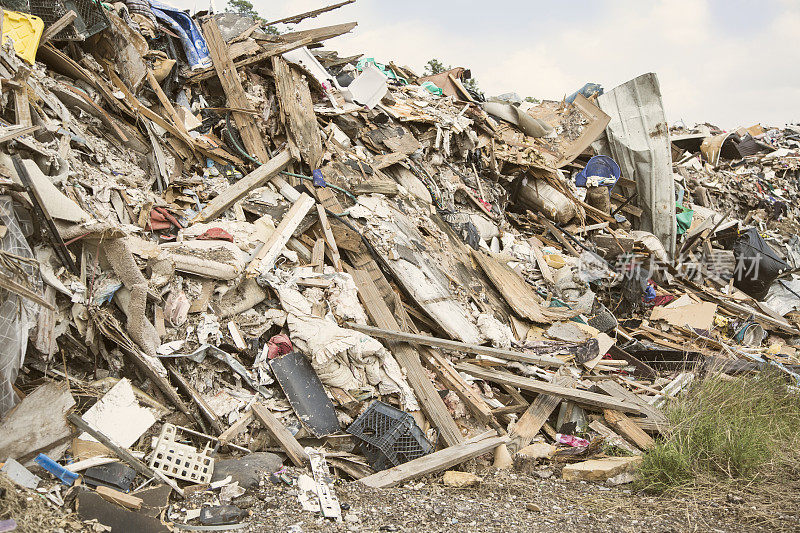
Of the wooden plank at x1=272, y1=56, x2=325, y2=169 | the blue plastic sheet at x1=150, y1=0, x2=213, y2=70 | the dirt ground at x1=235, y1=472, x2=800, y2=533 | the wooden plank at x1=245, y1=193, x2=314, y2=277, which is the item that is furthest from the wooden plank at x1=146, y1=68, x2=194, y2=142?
the dirt ground at x1=235, y1=472, x2=800, y2=533

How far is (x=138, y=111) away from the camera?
5773mm

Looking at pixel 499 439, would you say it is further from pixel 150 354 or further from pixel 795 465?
pixel 150 354

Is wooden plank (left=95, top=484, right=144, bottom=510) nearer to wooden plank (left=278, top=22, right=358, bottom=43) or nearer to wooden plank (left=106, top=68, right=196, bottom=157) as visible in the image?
wooden plank (left=106, top=68, right=196, bottom=157)

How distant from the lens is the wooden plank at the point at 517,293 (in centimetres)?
625

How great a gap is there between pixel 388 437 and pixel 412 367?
903 millimetres

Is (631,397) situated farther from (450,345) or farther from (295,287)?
(295,287)

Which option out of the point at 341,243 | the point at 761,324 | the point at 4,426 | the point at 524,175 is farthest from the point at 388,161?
the point at 761,324

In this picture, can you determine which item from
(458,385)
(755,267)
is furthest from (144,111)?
(755,267)

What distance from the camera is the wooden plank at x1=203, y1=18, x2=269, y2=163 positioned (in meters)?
6.30

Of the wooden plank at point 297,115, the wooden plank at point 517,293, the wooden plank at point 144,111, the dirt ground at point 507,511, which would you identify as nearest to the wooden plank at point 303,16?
the wooden plank at point 297,115

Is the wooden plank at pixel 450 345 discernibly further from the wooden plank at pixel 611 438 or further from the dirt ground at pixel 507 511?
the dirt ground at pixel 507 511

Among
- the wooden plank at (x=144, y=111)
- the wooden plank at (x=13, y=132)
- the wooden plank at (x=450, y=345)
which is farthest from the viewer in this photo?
the wooden plank at (x=144, y=111)

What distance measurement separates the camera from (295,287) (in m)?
4.79

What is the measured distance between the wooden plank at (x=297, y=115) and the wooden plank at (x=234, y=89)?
1.25 ft
